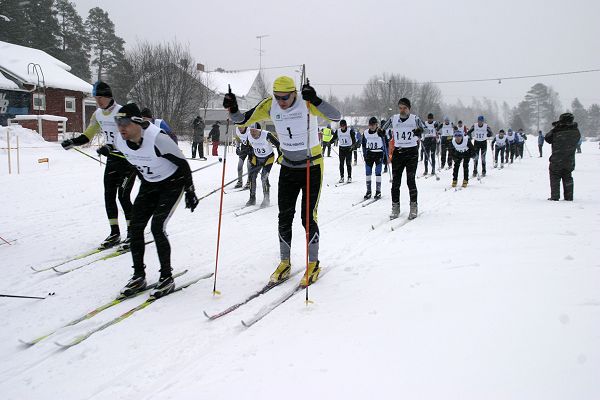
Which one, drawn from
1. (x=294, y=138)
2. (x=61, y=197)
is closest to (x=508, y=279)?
(x=294, y=138)

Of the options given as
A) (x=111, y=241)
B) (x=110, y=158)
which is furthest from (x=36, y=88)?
(x=111, y=241)

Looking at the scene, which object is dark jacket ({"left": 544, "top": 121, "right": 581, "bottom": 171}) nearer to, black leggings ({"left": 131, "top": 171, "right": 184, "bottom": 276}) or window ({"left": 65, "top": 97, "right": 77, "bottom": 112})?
black leggings ({"left": 131, "top": 171, "right": 184, "bottom": 276})

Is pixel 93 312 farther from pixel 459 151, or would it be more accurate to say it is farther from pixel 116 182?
pixel 459 151

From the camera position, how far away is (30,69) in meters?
29.3

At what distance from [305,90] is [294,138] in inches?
23.8

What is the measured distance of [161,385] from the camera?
2758 millimetres

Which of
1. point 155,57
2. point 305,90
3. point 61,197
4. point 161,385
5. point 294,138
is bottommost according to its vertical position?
point 161,385

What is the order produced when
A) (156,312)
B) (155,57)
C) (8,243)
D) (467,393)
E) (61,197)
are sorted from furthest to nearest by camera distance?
(155,57)
(61,197)
(8,243)
(156,312)
(467,393)

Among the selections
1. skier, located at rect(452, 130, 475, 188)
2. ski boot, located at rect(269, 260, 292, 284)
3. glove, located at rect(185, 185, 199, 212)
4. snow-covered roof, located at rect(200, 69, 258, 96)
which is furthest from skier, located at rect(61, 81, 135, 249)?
snow-covered roof, located at rect(200, 69, 258, 96)

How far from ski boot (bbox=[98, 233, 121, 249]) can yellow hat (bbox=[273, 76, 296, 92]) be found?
3.72 m

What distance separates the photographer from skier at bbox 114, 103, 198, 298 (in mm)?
4242

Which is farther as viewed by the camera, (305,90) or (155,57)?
(155,57)

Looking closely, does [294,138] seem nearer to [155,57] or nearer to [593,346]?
[593,346]

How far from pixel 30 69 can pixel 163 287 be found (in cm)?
3260
